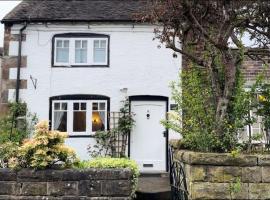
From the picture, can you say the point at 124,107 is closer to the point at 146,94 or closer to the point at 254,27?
the point at 146,94

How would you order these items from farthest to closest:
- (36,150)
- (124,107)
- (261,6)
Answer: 1. (124,107)
2. (36,150)
3. (261,6)

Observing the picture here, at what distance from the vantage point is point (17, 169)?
21.0 feet

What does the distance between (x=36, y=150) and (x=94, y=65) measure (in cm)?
772

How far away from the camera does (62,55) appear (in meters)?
14.1

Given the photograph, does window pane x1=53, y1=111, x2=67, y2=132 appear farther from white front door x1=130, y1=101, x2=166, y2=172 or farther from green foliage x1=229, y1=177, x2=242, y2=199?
green foliage x1=229, y1=177, x2=242, y2=199

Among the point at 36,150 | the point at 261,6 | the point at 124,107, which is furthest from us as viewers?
the point at 124,107

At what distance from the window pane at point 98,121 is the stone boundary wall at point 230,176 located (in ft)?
27.3

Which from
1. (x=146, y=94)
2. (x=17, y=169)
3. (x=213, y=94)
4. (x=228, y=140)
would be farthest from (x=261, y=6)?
(x=146, y=94)

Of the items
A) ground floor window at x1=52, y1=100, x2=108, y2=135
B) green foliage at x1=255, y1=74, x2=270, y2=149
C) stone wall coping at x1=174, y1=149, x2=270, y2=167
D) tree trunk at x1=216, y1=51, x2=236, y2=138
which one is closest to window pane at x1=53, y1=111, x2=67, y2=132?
ground floor window at x1=52, y1=100, x2=108, y2=135

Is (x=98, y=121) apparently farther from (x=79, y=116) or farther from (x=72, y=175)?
(x=72, y=175)

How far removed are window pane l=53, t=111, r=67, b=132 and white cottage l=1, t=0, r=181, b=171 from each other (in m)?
0.04

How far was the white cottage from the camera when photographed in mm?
13625

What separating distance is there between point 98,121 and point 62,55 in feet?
9.08

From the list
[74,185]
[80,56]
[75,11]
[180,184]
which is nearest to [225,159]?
[180,184]
